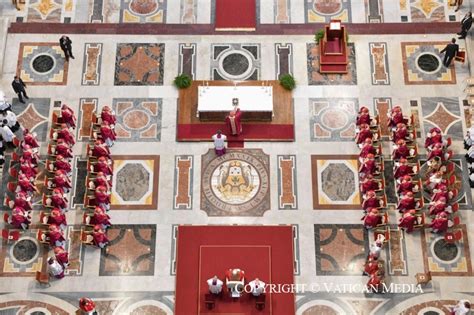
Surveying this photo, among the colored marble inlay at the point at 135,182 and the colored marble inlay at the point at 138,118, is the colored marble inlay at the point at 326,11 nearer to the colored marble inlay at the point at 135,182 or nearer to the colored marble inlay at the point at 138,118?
the colored marble inlay at the point at 138,118

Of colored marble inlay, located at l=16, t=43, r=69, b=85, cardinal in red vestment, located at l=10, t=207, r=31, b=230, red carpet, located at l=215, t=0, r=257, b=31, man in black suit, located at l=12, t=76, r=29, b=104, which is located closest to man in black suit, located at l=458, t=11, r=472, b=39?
red carpet, located at l=215, t=0, r=257, b=31

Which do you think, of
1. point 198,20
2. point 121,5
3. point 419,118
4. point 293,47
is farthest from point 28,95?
point 419,118

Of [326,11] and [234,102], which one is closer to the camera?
[234,102]

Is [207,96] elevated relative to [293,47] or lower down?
lower down

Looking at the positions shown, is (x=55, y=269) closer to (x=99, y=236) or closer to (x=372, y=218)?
(x=99, y=236)

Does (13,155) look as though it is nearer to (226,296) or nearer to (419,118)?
(226,296)

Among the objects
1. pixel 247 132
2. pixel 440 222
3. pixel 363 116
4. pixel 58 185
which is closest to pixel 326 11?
pixel 363 116
